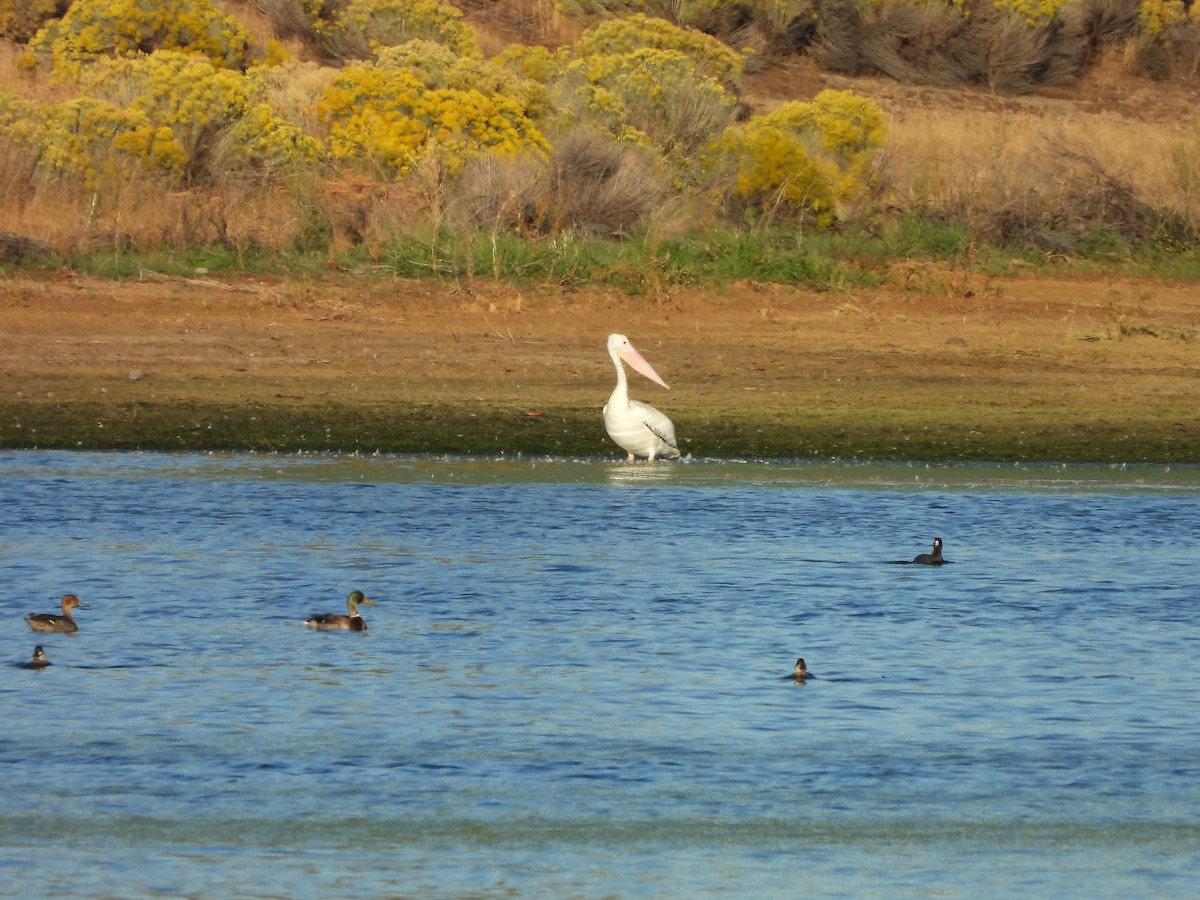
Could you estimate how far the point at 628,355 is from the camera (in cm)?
1552

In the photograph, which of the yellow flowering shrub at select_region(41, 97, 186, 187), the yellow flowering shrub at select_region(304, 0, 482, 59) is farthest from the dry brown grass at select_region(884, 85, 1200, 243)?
the yellow flowering shrub at select_region(41, 97, 186, 187)

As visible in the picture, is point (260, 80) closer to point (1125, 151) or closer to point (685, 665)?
point (1125, 151)

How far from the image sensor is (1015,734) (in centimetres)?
800

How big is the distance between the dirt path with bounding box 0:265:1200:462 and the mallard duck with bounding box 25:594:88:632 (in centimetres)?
493

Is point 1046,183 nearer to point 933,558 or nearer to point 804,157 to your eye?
point 804,157

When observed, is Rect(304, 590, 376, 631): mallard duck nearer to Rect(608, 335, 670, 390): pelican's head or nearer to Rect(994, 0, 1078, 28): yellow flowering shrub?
Rect(608, 335, 670, 390): pelican's head

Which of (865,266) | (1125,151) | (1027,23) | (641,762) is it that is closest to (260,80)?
(865,266)

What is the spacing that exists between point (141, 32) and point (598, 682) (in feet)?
67.4

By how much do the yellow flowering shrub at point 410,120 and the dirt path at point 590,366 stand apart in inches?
133

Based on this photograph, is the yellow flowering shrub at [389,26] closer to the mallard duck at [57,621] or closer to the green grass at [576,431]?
the green grass at [576,431]

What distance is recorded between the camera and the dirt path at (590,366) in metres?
15.0

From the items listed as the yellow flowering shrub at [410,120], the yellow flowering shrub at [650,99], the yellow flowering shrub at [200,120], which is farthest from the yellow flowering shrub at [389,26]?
the yellow flowering shrub at [200,120]

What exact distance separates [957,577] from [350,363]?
6.93 m

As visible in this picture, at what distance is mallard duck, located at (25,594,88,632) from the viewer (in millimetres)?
9406
